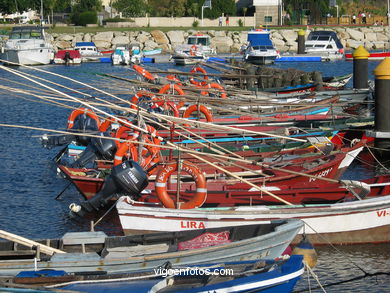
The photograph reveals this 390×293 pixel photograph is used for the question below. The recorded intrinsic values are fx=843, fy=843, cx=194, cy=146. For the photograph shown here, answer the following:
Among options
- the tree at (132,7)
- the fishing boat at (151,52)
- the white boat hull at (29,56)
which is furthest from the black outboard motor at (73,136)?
the tree at (132,7)

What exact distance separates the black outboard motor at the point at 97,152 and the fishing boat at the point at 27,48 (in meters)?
45.3

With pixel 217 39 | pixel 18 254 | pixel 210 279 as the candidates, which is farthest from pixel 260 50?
pixel 210 279

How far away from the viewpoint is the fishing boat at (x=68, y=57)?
7062 centimetres

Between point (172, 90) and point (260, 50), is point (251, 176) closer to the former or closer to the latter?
point (172, 90)

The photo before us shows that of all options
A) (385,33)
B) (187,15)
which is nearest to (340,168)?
(385,33)

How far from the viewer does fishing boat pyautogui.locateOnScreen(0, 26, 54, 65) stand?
66188 millimetres

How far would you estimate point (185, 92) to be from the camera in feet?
102

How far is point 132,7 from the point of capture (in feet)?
316

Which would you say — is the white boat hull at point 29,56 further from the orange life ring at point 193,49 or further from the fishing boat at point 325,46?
the fishing boat at point 325,46

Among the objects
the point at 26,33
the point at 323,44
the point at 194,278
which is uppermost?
the point at 26,33

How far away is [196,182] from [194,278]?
4234 mm

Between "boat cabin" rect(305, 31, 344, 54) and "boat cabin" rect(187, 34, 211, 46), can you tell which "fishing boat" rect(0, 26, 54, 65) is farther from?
"boat cabin" rect(305, 31, 344, 54)

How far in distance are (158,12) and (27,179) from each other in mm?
76791

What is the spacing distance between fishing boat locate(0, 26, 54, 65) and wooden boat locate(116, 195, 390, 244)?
5196 cm
